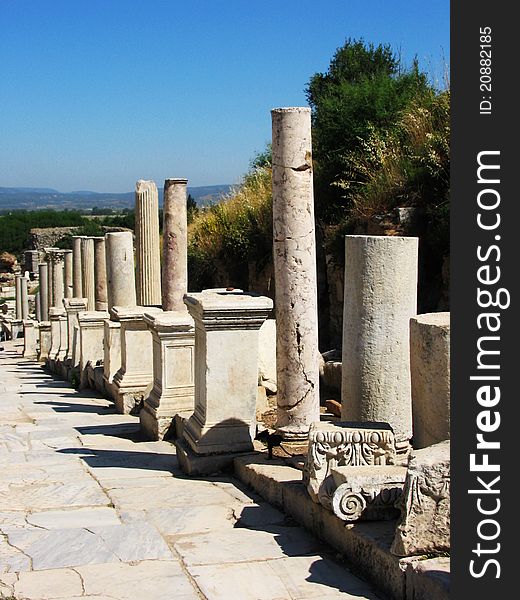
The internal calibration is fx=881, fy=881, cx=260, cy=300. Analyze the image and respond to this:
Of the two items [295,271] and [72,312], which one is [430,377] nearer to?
[295,271]

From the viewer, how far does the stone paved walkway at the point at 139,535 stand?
4.77 m

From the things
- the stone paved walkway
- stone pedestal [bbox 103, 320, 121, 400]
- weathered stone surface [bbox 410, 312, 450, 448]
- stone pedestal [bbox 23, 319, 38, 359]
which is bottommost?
stone pedestal [bbox 23, 319, 38, 359]

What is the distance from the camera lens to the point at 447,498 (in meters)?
4.50

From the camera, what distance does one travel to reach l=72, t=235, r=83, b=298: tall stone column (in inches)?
850

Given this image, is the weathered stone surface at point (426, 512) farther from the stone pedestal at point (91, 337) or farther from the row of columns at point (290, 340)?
the stone pedestal at point (91, 337)

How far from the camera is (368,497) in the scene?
5.09 metres

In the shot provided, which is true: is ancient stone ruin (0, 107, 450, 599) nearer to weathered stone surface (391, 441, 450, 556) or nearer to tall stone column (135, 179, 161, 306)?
weathered stone surface (391, 441, 450, 556)

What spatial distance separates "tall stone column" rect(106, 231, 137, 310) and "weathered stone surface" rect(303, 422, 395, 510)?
321 inches

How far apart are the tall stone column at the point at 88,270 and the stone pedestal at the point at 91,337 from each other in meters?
4.55

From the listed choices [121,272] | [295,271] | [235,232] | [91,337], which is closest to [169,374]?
[295,271]

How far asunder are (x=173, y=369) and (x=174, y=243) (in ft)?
6.20

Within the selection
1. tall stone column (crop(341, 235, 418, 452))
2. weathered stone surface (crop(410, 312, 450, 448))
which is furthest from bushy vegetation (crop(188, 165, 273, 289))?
weathered stone surface (crop(410, 312, 450, 448))

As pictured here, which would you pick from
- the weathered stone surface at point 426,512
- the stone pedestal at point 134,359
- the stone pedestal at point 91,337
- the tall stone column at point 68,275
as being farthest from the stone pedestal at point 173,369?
the tall stone column at point 68,275

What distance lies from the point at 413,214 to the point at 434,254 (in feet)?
2.28
